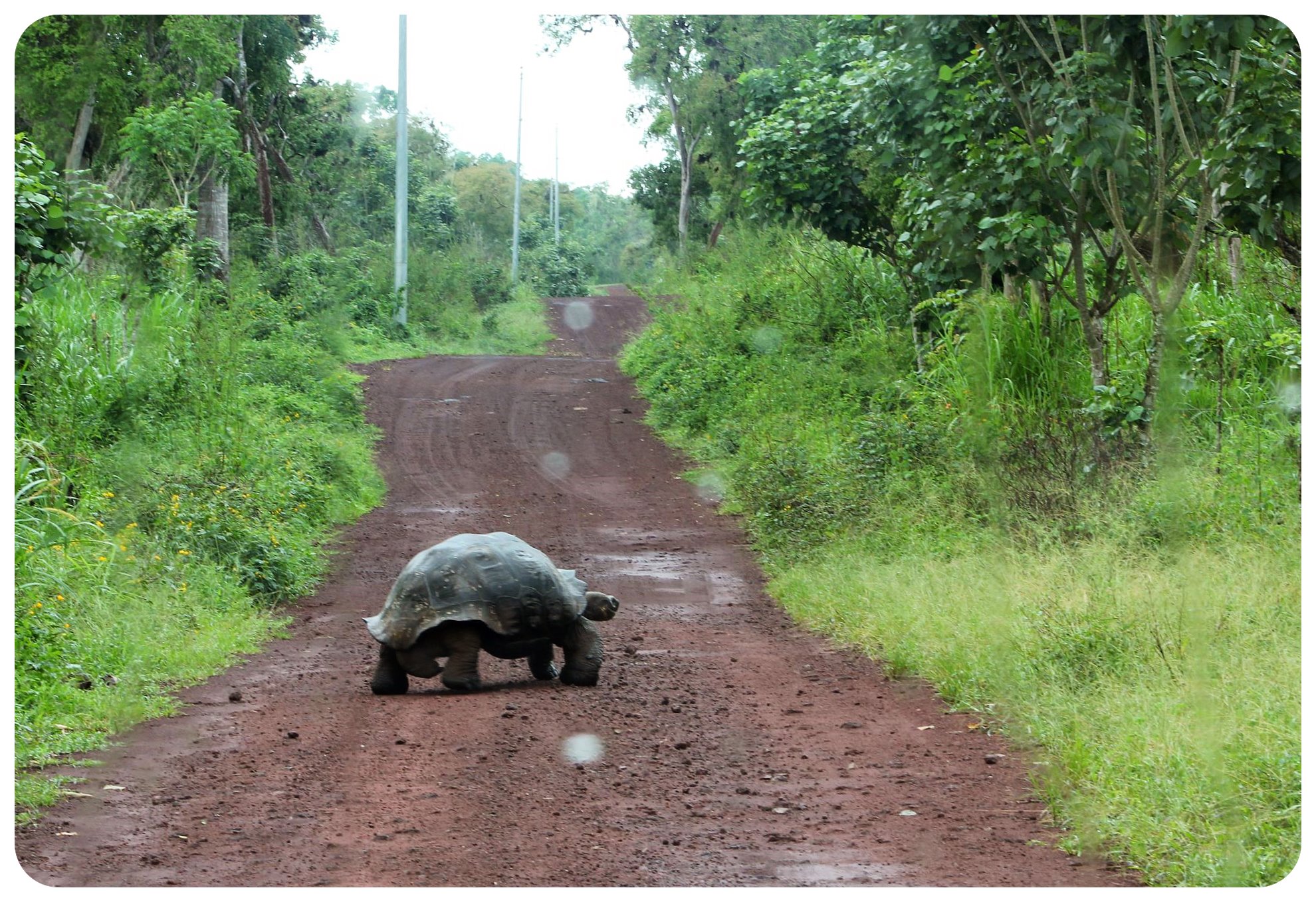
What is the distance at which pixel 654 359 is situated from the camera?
2270 centimetres

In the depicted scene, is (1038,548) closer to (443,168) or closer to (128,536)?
(128,536)

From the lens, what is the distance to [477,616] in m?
6.61

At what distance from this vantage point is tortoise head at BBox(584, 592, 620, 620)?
23.3 ft

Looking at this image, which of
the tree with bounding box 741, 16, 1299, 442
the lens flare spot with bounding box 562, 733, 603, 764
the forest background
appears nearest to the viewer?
the lens flare spot with bounding box 562, 733, 603, 764

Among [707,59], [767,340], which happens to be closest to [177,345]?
[767,340]

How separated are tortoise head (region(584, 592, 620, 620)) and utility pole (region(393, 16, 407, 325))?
70.3 ft

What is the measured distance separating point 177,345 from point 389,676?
24.2 ft

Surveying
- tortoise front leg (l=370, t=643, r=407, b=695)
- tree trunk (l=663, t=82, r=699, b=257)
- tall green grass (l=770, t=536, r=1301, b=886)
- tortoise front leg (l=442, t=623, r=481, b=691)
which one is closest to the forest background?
tall green grass (l=770, t=536, r=1301, b=886)

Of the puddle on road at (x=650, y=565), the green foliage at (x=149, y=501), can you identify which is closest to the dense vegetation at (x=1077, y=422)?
the puddle on road at (x=650, y=565)

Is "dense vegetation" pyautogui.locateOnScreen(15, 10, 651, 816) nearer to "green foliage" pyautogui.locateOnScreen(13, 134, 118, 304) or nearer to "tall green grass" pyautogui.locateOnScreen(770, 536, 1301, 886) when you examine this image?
"green foliage" pyautogui.locateOnScreen(13, 134, 118, 304)

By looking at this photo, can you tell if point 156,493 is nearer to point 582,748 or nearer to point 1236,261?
point 582,748

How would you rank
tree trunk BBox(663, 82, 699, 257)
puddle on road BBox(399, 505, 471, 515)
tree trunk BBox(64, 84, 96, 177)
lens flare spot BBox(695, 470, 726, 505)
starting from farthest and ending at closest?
tree trunk BBox(663, 82, 699, 257)
tree trunk BBox(64, 84, 96, 177)
lens flare spot BBox(695, 470, 726, 505)
puddle on road BBox(399, 505, 471, 515)

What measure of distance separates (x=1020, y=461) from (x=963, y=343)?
3308 millimetres

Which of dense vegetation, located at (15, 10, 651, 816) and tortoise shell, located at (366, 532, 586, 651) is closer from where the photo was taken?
tortoise shell, located at (366, 532, 586, 651)
